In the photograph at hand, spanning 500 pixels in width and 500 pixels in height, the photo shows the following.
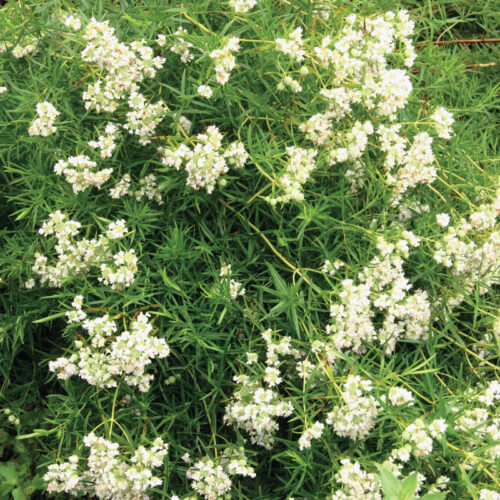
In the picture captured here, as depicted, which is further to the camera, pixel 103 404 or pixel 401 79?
pixel 103 404

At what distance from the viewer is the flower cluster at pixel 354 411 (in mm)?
Answer: 2414

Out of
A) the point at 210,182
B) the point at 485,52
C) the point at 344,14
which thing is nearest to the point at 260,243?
the point at 210,182

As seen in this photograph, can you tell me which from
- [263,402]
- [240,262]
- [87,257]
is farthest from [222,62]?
[263,402]

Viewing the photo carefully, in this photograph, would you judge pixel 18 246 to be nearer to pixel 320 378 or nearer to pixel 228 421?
pixel 228 421

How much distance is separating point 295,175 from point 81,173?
1.08 metres

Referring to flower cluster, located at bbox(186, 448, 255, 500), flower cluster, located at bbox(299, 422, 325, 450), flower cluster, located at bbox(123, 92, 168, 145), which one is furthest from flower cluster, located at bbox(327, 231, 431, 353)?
flower cluster, located at bbox(123, 92, 168, 145)

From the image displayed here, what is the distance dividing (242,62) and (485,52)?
2.63 m

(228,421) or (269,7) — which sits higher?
(269,7)

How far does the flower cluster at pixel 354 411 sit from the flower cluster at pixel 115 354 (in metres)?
0.83

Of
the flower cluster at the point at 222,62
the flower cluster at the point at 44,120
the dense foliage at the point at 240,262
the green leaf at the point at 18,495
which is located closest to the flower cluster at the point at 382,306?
the dense foliage at the point at 240,262

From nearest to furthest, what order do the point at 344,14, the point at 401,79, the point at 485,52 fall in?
the point at 401,79 → the point at 344,14 → the point at 485,52

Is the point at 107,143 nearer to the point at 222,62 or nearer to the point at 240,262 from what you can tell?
the point at 222,62

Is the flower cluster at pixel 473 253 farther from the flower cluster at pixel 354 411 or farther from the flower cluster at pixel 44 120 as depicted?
the flower cluster at pixel 44 120

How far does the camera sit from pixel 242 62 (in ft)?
10.3
